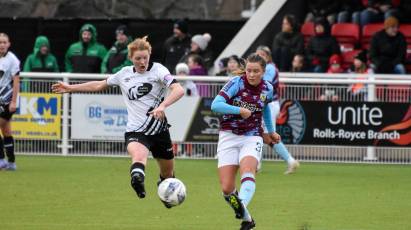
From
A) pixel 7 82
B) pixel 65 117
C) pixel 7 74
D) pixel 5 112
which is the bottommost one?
pixel 65 117

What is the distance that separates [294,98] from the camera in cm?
2030

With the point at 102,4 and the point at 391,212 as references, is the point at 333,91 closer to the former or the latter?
the point at 391,212

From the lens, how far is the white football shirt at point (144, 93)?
489 inches

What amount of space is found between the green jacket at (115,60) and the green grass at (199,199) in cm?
282

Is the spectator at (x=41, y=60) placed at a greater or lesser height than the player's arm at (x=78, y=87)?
greater

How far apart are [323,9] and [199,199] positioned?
12.7 metres

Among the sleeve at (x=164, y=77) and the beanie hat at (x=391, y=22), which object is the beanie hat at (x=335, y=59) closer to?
the beanie hat at (x=391, y=22)

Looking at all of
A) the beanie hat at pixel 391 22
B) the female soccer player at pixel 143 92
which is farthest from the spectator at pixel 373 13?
the female soccer player at pixel 143 92

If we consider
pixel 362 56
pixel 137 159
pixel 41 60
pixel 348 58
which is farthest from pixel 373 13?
pixel 137 159

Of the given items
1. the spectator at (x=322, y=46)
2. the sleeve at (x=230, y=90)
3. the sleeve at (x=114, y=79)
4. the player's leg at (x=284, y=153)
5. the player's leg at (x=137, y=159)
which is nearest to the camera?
Answer: the sleeve at (x=230, y=90)

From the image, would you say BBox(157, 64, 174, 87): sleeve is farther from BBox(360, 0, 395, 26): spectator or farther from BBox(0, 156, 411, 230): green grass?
BBox(360, 0, 395, 26): spectator

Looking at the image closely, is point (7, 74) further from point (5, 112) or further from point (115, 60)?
point (115, 60)

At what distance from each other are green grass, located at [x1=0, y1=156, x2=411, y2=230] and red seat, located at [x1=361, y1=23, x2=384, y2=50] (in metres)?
5.03

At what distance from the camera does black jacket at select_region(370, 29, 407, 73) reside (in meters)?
21.8
